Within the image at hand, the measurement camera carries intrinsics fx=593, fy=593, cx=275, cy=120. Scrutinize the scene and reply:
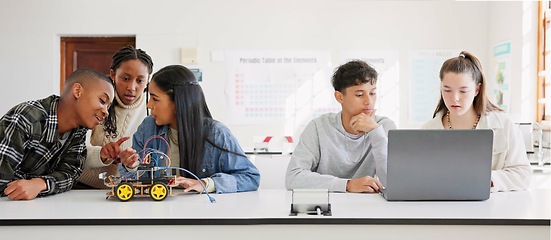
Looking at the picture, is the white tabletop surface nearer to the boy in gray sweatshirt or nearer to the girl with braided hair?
the boy in gray sweatshirt

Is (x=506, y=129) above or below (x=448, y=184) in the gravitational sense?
above

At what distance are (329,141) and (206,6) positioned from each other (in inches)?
133

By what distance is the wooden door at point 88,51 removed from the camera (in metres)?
5.62

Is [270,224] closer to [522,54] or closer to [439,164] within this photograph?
[439,164]

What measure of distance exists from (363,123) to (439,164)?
1.45 ft

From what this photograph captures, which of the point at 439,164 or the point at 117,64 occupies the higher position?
the point at 117,64

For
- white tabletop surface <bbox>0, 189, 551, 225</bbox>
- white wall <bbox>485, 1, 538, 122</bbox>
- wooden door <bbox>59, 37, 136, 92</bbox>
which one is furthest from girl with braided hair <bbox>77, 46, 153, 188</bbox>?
white wall <bbox>485, 1, 538, 122</bbox>

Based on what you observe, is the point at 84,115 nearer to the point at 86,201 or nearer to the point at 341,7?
the point at 86,201

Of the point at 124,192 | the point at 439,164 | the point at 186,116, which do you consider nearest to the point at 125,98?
the point at 186,116

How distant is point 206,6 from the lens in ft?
17.9

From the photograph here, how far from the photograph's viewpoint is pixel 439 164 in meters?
1.91

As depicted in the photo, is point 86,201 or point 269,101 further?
point 269,101

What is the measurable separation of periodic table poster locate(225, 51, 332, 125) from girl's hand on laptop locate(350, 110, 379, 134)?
3.20m

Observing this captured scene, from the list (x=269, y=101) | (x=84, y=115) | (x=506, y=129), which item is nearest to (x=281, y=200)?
(x=84, y=115)
